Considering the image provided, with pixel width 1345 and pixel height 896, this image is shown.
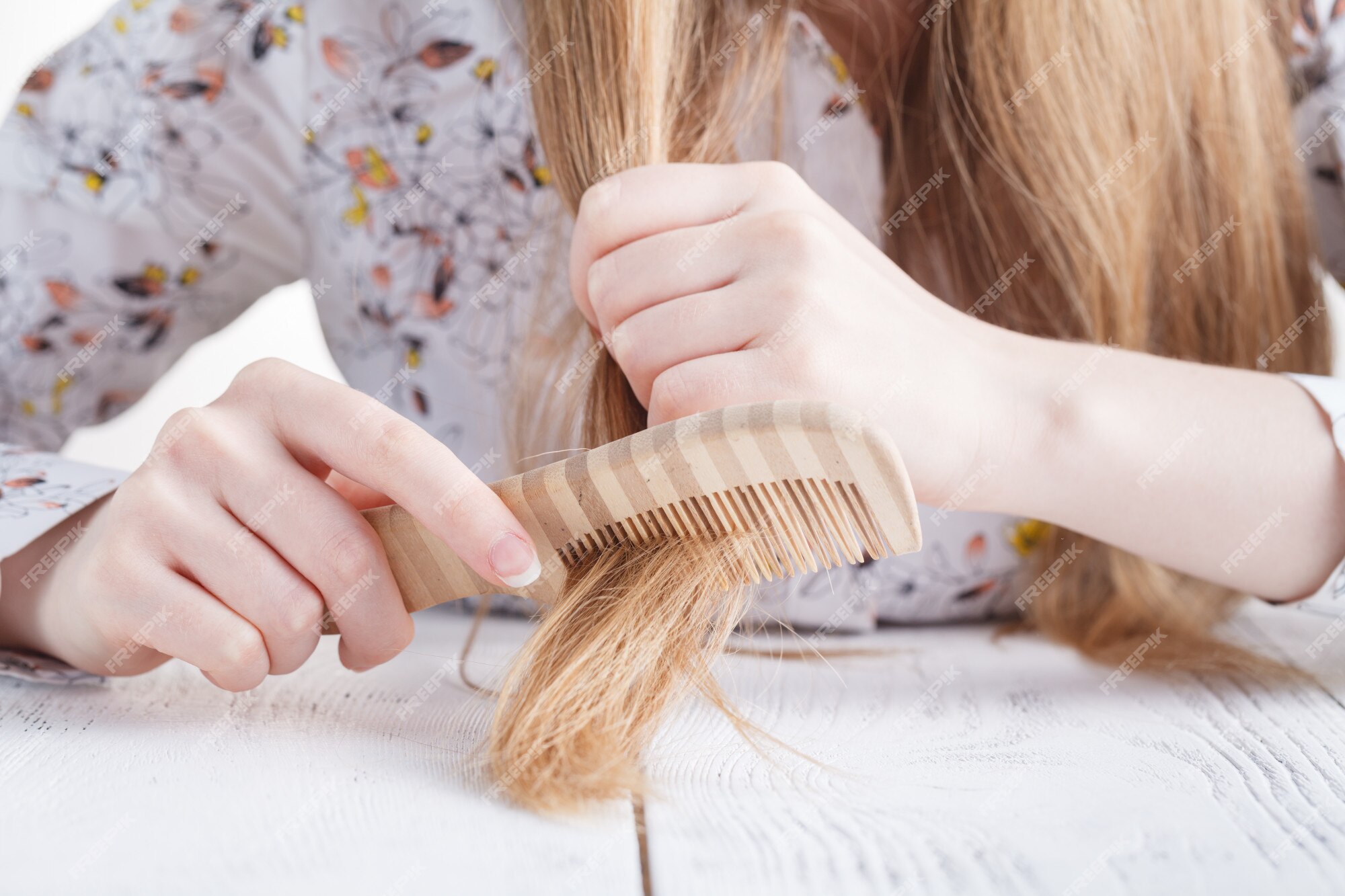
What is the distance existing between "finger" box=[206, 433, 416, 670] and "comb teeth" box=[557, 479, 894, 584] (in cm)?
10

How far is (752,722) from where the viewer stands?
56 cm

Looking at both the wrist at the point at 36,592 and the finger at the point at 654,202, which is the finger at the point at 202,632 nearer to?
the wrist at the point at 36,592

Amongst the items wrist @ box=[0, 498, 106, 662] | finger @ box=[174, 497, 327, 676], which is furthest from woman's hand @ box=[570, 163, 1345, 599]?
wrist @ box=[0, 498, 106, 662]

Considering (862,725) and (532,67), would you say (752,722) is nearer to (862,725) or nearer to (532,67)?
(862,725)

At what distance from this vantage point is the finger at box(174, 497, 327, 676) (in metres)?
0.54

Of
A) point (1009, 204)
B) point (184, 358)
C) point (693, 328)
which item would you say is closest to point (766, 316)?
point (693, 328)

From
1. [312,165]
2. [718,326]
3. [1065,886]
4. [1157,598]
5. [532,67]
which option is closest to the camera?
[1065,886]

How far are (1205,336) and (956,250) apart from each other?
0.22 metres

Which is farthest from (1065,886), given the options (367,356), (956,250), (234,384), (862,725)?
(367,356)

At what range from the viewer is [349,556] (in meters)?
0.53

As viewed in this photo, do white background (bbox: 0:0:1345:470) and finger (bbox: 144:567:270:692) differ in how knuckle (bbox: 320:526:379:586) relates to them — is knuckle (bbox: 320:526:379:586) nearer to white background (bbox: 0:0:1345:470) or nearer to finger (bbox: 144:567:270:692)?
finger (bbox: 144:567:270:692)

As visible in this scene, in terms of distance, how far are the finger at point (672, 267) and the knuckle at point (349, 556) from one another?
6.9 inches

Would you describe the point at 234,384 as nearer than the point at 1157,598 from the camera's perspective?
Yes

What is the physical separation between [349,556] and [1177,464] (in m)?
0.46
